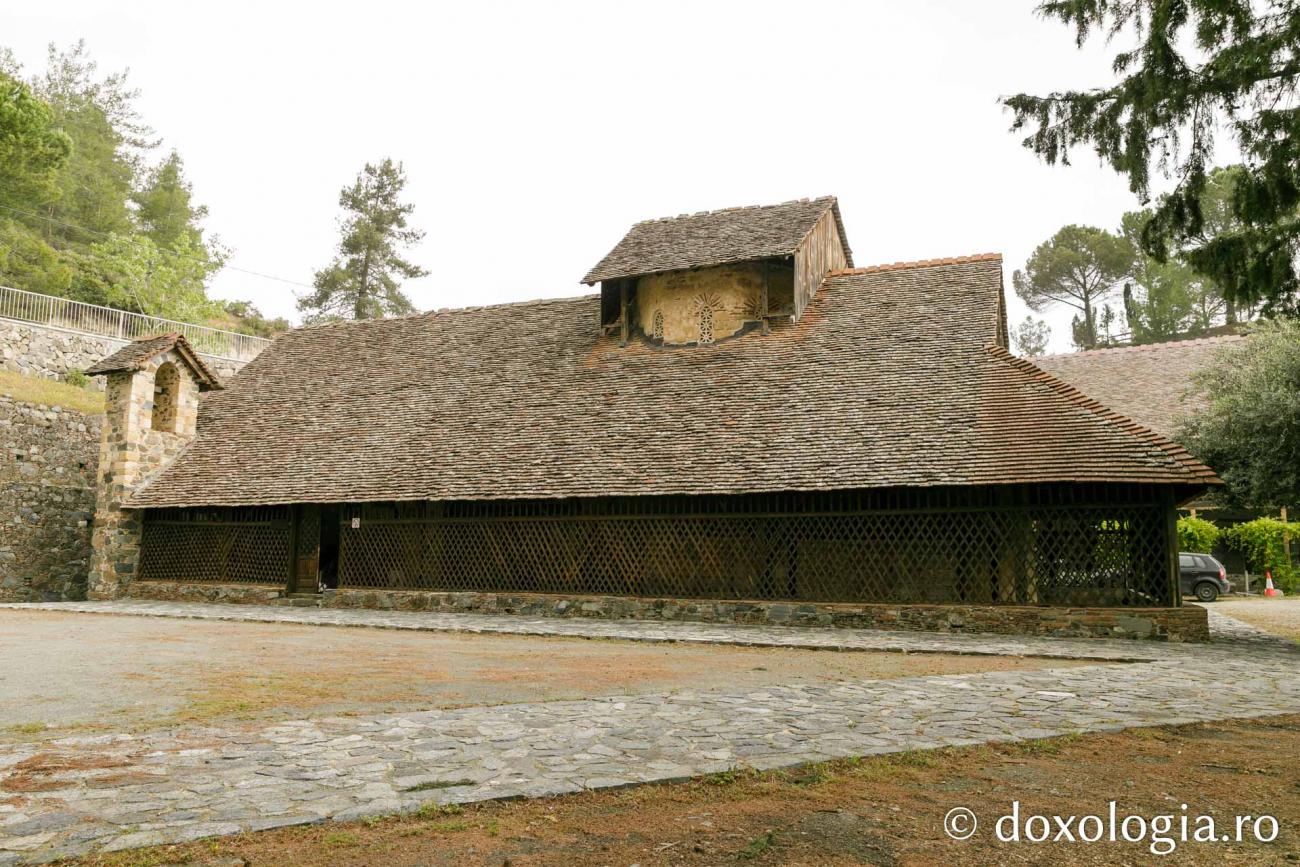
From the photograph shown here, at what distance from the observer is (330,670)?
8773mm

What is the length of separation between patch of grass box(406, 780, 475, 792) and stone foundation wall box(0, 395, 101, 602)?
2062 cm

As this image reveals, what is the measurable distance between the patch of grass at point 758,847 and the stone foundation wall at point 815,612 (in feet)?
35.0

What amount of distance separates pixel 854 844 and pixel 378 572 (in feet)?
50.1

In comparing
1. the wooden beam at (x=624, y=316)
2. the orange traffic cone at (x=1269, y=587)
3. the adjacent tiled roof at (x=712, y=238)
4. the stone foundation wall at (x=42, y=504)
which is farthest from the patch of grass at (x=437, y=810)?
the orange traffic cone at (x=1269, y=587)

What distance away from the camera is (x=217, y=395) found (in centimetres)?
2250

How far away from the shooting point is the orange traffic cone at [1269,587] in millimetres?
23734

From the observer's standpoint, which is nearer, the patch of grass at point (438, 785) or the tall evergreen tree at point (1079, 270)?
the patch of grass at point (438, 785)

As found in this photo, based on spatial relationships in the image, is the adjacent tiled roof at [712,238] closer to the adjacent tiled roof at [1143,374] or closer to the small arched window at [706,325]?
the small arched window at [706,325]

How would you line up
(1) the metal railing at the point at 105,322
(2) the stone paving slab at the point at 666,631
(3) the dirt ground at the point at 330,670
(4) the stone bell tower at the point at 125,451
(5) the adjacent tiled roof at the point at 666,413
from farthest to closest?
1. (1) the metal railing at the point at 105,322
2. (4) the stone bell tower at the point at 125,451
3. (5) the adjacent tiled roof at the point at 666,413
4. (2) the stone paving slab at the point at 666,631
5. (3) the dirt ground at the point at 330,670

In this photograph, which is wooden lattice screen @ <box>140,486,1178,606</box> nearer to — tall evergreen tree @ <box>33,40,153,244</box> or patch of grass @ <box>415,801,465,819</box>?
patch of grass @ <box>415,801,465,819</box>

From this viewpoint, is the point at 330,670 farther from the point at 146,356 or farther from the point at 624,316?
the point at 146,356

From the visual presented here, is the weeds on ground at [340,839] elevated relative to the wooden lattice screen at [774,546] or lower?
lower

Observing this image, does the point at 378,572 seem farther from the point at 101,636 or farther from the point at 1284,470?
the point at 1284,470

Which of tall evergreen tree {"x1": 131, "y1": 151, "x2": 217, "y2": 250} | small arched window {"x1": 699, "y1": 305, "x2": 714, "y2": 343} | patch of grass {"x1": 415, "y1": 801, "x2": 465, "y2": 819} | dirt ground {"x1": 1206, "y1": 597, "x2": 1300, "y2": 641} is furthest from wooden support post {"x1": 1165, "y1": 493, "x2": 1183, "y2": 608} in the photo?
tall evergreen tree {"x1": 131, "y1": 151, "x2": 217, "y2": 250}
